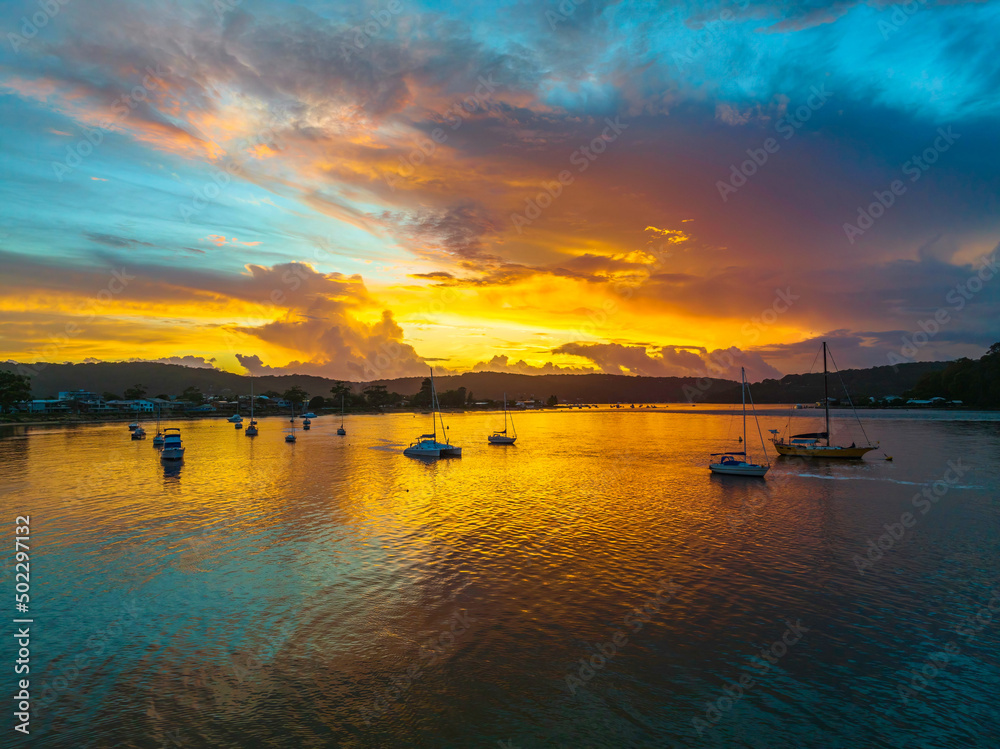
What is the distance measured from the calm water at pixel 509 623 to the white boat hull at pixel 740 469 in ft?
49.2

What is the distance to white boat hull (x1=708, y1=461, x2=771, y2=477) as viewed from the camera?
62.6 metres

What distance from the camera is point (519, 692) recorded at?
1638 centimetres

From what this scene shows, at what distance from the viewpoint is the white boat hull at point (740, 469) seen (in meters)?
62.6

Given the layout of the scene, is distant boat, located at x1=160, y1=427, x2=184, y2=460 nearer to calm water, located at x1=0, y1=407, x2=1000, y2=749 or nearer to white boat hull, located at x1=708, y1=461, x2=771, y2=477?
calm water, located at x1=0, y1=407, x2=1000, y2=749

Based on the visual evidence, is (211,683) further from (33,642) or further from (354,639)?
(33,642)

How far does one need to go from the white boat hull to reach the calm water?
15.0m

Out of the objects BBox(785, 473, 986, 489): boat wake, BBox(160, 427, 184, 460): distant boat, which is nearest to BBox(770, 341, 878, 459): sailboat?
BBox(785, 473, 986, 489): boat wake

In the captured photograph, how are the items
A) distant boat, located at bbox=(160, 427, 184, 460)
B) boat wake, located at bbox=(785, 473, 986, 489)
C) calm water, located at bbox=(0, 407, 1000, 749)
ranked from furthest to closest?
distant boat, located at bbox=(160, 427, 184, 460) < boat wake, located at bbox=(785, 473, 986, 489) < calm water, located at bbox=(0, 407, 1000, 749)

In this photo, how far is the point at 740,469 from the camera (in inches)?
2504

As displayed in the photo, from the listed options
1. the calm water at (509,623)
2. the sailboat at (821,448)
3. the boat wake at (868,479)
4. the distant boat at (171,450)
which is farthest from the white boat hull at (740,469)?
the distant boat at (171,450)

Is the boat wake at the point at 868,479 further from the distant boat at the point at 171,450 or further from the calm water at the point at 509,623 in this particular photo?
the distant boat at the point at 171,450

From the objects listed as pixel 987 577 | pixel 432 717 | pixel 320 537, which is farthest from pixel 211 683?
pixel 987 577

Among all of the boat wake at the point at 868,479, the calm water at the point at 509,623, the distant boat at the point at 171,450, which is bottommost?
the boat wake at the point at 868,479

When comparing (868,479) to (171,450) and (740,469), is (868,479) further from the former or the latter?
(171,450)
